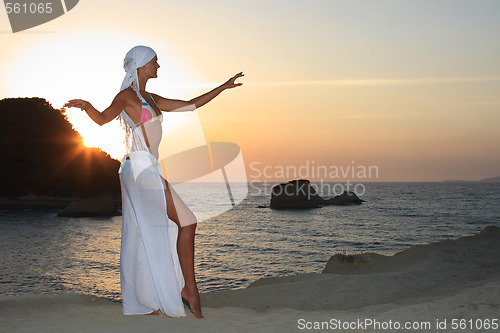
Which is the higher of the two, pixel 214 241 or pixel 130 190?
pixel 130 190

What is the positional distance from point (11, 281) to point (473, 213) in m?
66.6

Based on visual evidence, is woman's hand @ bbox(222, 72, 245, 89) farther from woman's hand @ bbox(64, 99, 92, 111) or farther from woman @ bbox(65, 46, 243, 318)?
woman's hand @ bbox(64, 99, 92, 111)

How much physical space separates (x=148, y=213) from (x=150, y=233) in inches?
8.3

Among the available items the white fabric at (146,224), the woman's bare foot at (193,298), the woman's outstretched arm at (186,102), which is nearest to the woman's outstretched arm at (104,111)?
the white fabric at (146,224)

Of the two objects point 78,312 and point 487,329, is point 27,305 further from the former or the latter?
point 487,329

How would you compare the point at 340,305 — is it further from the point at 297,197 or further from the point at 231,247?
the point at 297,197

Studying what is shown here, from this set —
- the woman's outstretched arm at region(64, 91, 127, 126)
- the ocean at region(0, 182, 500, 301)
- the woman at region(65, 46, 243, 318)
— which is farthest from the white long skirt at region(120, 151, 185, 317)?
the ocean at region(0, 182, 500, 301)

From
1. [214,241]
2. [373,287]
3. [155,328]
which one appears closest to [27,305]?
[155,328]

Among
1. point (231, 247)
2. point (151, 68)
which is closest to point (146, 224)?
point (151, 68)

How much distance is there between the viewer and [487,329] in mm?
5109

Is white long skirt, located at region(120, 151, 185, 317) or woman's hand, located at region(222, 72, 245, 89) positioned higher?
woman's hand, located at region(222, 72, 245, 89)

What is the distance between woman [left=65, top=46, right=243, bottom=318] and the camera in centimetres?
473

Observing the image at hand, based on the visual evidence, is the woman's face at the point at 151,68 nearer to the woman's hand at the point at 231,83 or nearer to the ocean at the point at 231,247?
the woman's hand at the point at 231,83

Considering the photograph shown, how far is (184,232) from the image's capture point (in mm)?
4742
